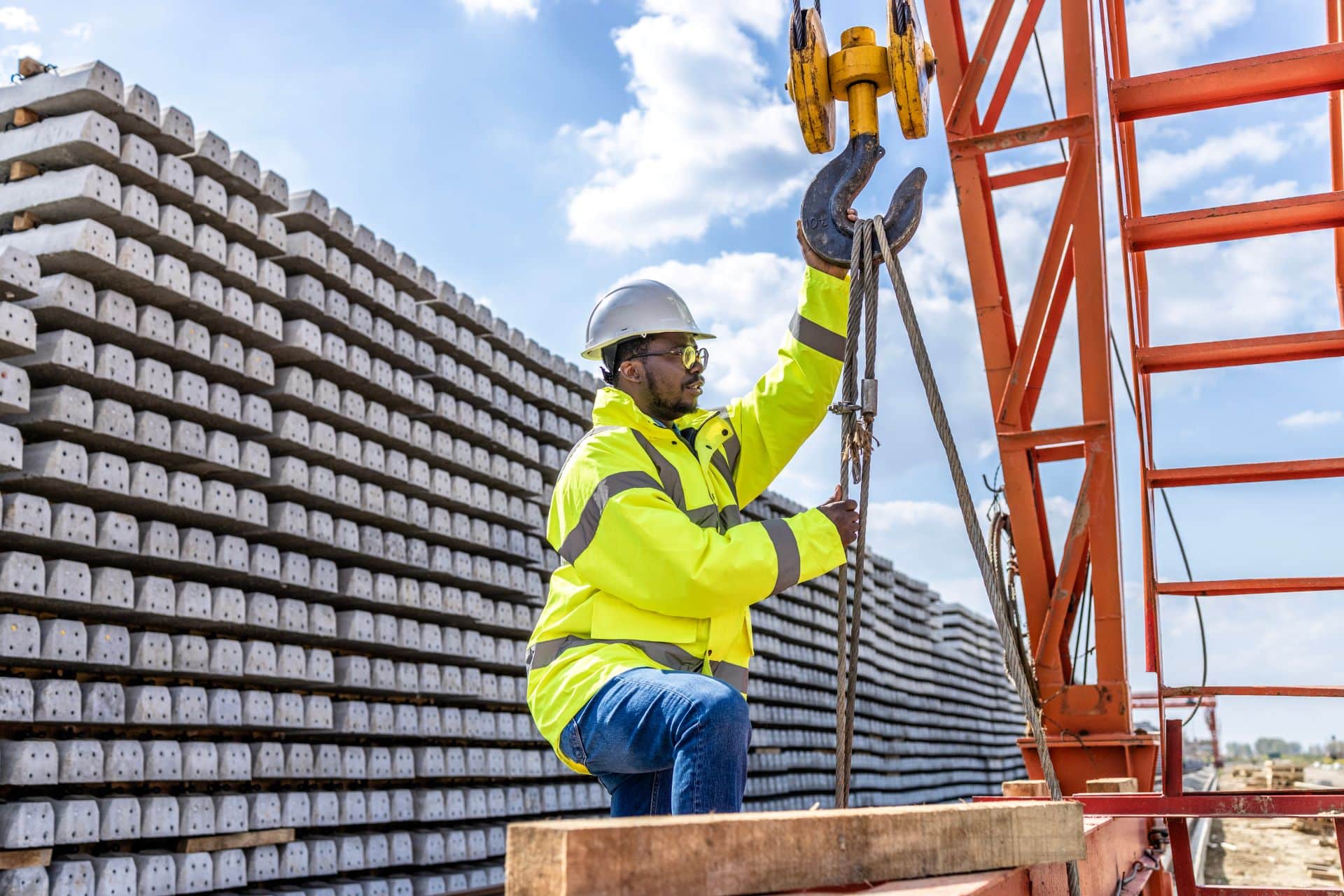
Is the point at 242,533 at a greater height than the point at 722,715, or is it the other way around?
the point at 242,533

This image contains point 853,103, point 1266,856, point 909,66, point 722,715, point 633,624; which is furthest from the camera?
point 1266,856

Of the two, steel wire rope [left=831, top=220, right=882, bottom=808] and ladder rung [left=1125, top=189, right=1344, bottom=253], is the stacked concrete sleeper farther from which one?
ladder rung [left=1125, top=189, right=1344, bottom=253]

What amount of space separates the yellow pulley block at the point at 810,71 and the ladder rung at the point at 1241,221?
1.94 meters

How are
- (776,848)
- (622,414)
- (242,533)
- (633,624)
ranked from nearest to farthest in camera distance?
(776,848) < (633,624) < (622,414) < (242,533)

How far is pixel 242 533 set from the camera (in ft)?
22.9

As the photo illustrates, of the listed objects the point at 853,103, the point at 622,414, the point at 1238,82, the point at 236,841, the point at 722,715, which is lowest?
the point at 236,841

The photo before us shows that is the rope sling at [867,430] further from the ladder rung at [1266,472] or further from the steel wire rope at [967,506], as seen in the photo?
the ladder rung at [1266,472]

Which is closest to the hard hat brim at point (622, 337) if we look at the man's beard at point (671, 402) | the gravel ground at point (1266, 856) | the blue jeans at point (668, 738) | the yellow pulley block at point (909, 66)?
the man's beard at point (671, 402)

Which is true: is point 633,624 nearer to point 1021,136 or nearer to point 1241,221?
point 1241,221

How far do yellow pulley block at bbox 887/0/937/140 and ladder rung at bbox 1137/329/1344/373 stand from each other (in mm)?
1848

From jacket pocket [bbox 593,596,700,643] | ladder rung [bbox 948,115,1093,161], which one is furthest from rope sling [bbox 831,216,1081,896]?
ladder rung [bbox 948,115,1093,161]

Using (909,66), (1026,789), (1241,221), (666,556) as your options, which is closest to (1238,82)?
A: (1241,221)

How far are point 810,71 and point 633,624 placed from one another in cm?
160

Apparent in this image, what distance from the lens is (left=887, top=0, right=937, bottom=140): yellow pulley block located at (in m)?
3.02
